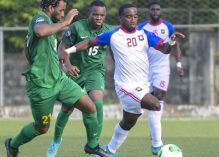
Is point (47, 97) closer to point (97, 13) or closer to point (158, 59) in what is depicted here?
point (97, 13)

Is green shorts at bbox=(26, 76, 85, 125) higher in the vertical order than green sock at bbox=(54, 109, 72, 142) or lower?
higher

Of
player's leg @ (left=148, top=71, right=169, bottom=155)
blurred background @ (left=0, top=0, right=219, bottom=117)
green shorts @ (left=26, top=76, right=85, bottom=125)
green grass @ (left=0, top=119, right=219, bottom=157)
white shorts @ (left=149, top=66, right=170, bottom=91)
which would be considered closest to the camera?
green shorts @ (left=26, top=76, right=85, bottom=125)

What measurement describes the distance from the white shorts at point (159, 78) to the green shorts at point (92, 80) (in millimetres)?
2412

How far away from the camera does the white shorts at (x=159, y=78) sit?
15.1 meters

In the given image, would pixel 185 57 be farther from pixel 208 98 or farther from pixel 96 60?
pixel 96 60

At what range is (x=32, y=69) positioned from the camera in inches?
427

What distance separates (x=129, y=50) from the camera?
38.0 ft

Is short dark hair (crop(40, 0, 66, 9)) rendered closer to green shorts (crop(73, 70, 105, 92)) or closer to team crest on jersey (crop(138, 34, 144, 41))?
team crest on jersey (crop(138, 34, 144, 41))

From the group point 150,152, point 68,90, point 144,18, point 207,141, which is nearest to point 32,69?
point 68,90

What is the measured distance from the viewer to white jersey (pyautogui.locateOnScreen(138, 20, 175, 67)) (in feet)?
49.6

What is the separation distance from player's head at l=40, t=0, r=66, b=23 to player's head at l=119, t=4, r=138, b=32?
0.99 meters

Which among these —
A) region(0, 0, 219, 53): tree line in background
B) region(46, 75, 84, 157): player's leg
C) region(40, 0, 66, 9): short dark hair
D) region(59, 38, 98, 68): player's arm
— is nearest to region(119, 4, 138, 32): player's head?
region(59, 38, 98, 68): player's arm

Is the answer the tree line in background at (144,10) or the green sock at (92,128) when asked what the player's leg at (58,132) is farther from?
the tree line in background at (144,10)

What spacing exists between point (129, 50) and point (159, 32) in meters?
3.66
